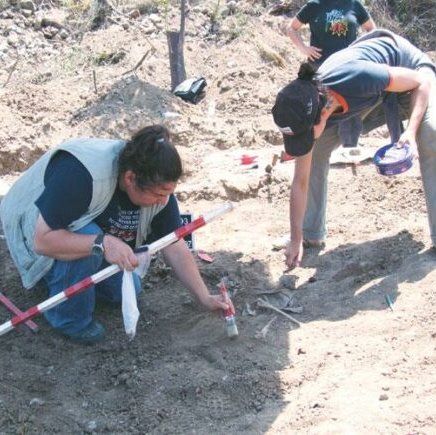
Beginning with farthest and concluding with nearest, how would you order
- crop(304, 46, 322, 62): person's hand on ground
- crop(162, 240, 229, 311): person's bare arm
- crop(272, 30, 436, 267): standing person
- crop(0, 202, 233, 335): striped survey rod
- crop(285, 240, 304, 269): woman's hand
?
crop(304, 46, 322, 62): person's hand on ground, crop(285, 240, 304, 269): woman's hand, crop(162, 240, 229, 311): person's bare arm, crop(272, 30, 436, 267): standing person, crop(0, 202, 233, 335): striped survey rod

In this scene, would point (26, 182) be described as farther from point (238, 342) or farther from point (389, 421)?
point (389, 421)

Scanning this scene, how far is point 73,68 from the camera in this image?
7.12 meters

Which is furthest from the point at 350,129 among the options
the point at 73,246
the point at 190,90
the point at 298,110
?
the point at 190,90

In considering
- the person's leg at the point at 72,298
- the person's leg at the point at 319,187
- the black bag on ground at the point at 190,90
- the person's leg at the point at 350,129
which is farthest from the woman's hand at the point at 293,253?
the black bag on ground at the point at 190,90

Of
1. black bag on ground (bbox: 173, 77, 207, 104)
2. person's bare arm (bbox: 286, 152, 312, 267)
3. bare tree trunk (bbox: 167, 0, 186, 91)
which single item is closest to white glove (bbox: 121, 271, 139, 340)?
person's bare arm (bbox: 286, 152, 312, 267)

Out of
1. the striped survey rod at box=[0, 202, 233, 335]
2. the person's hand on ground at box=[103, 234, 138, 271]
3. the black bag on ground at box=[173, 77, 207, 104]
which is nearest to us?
the person's hand on ground at box=[103, 234, 138, 271]

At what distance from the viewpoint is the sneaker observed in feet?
12.0

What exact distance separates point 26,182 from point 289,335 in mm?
1424

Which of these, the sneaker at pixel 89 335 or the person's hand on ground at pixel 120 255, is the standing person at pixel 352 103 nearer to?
the person's hand on ground at pixel 120 255

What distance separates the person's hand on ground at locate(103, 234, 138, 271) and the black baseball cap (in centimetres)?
90

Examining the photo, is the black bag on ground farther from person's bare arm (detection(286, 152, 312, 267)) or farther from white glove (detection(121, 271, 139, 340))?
white glove (detection(121, 271, 139, 340))

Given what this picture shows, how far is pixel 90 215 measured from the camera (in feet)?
10.9

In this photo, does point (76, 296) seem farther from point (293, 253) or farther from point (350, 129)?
point (350, 129)

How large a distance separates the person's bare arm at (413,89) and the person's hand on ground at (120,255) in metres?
1.38
